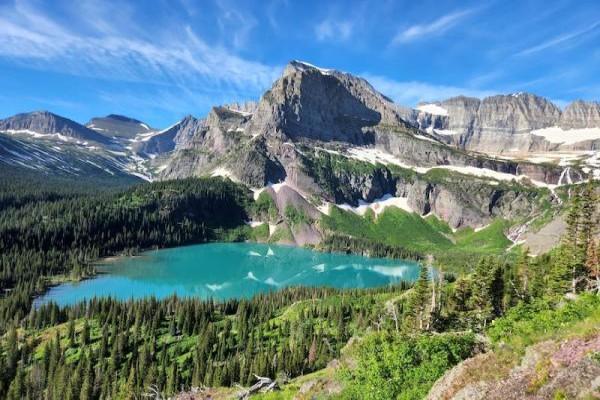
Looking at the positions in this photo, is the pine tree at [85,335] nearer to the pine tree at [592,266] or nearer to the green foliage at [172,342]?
the green foliage at [172,342]

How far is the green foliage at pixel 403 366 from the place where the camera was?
26844 millimetres

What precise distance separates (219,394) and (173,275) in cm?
15888

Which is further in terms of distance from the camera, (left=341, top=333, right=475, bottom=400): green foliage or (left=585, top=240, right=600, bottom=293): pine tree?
(left=585, top=240, right=600, bottom=293): pine tree

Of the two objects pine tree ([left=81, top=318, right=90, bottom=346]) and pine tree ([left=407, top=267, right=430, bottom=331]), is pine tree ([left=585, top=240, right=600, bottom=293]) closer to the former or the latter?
pine tree ([left=407, top=267, right=430, bottom=331])

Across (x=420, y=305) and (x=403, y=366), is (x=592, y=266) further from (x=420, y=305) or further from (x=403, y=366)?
(x=403, y=366)

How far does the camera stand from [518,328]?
33438 millimetres

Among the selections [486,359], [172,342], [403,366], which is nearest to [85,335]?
[172,342]

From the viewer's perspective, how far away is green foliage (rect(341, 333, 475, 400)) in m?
26.8

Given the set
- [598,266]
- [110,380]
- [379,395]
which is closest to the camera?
[379,395]

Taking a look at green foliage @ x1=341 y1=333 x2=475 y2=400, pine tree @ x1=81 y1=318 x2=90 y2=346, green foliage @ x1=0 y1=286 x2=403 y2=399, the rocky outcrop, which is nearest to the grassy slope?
green foliage @ x1=341 y1=333 x2=475 y2=400

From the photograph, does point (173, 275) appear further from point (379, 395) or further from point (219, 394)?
point (379, 395)

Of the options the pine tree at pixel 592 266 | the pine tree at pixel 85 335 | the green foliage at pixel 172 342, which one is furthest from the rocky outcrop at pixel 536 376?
the pine tree at pixel 85 335

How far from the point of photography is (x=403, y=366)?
27.5m

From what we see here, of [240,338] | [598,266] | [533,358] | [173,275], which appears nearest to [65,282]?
[173,275]
